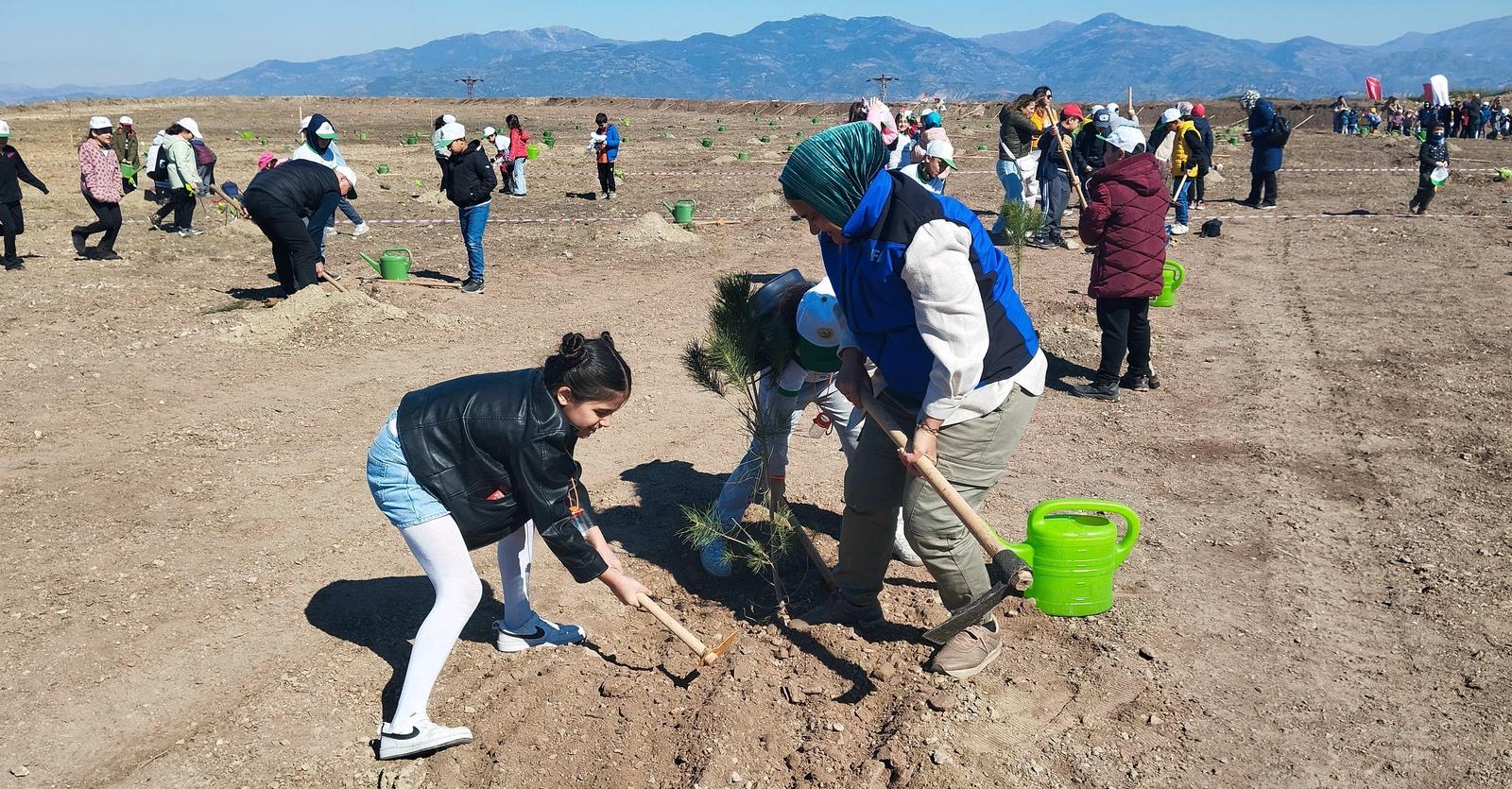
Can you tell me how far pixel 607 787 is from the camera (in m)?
3.24

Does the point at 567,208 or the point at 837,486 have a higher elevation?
the point at 567,208

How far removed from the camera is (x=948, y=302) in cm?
290

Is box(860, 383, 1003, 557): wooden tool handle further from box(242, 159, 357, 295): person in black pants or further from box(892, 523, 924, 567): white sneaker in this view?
box(242, 159, 357, 295): person in black pants

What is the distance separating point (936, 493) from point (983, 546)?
0.76 feet

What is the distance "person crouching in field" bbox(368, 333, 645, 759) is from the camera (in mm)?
3055

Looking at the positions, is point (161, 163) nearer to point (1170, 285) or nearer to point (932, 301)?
point (1170, 285)

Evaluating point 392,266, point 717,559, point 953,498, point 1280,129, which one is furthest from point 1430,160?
point 953,498

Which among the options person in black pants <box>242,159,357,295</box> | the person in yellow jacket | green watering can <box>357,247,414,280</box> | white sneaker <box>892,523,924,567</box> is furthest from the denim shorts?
the person in yellow jacket

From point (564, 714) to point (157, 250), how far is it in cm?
1169

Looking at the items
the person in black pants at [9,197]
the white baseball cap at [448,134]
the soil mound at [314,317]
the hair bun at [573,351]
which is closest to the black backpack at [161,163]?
the person in black pants at [9,197]

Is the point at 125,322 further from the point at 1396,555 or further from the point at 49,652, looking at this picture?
the point at 1396,555

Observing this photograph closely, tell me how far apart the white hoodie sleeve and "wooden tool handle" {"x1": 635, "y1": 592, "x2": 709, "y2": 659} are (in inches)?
48.3

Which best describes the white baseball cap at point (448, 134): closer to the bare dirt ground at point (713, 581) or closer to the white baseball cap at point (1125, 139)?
the bare dirt ground at point (713, 581)

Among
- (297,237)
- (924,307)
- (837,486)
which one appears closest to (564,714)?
(924,307)
